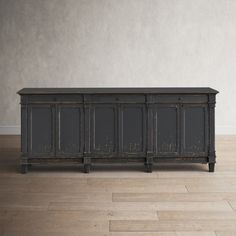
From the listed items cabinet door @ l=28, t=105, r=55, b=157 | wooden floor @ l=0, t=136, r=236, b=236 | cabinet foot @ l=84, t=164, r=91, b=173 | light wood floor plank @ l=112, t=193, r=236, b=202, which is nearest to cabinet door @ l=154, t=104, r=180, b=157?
wooden floor @ l=0, t=136, r=236, b=236

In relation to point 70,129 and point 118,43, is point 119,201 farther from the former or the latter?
point 118,43

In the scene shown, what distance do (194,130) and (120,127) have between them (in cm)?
77

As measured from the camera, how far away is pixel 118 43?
26.5 ft

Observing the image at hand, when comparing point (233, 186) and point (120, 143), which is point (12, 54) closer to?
point (120, 143)

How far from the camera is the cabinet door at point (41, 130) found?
223 inches

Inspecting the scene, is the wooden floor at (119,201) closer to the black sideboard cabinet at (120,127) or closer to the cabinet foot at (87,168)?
the cabinet foot at (87,168)

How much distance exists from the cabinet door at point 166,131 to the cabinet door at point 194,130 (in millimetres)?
→ 72

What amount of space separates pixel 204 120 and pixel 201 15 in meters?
2.81

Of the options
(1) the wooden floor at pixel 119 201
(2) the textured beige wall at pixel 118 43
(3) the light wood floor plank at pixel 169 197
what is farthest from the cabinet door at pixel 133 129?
(2) the textured beige wall at pixel 118 43

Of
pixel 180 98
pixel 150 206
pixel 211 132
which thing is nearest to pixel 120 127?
pixel 180 98

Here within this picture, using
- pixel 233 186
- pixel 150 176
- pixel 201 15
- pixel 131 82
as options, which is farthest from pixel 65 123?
pixel 201 15

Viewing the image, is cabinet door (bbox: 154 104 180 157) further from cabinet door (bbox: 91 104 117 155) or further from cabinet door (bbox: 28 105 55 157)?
cabinet door (bbox: 28 105 55 157)

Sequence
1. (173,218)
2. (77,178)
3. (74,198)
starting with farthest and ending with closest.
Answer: (77,178), (74,198), (173,218)

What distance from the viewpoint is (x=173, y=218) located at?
4.12 meters
